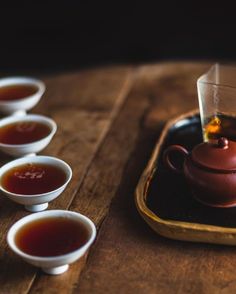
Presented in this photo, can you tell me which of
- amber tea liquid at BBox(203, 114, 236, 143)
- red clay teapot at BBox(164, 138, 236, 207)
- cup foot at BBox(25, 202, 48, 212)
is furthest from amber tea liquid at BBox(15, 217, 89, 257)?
amber tea liquid at BBox(203, 114, 236, 143)

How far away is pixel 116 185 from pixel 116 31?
6.40 feet

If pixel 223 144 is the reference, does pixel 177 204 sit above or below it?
below

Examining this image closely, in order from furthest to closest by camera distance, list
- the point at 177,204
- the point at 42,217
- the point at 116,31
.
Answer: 1. the point at 116,31
2. the point at 177,204
3. the point at 42,217

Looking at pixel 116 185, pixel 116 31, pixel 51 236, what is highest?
pixel 51 236

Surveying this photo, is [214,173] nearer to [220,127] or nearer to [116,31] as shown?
[220,127]

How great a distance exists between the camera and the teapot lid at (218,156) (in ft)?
4.24

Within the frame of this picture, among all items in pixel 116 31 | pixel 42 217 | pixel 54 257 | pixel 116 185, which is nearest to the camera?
pixel 54 257

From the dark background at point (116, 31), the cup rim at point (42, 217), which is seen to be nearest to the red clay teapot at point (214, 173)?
the cup rim at point (42, 217)

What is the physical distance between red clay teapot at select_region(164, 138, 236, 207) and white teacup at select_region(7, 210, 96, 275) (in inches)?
11.9

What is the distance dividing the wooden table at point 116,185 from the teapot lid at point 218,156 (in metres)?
0.19

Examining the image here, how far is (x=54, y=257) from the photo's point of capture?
3.56 ft

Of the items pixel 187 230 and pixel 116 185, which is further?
pixel 116 185

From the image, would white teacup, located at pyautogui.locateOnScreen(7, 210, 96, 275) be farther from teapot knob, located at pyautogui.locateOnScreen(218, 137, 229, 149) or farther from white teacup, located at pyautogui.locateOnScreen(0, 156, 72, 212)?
teapot knob, located at pyautogui.locateOnScreen(218, 137, 229, 149)

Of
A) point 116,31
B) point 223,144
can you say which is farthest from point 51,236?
point 116,31
